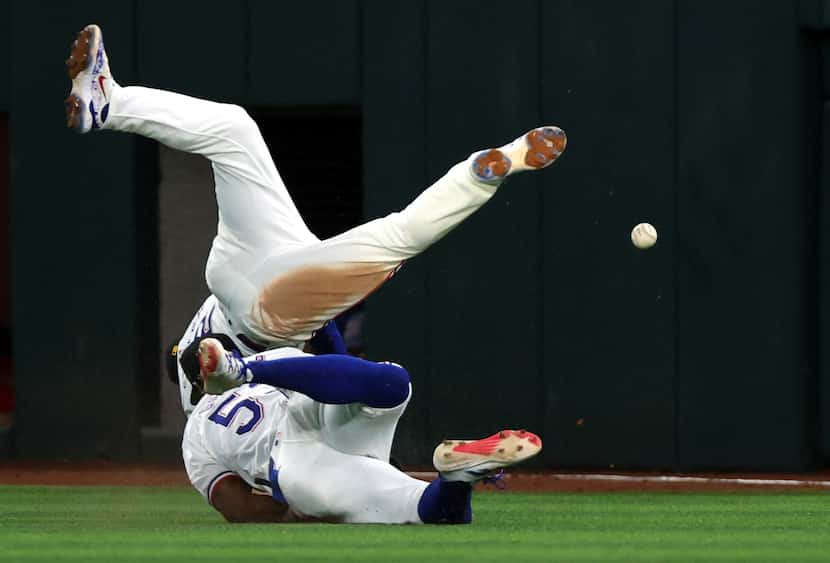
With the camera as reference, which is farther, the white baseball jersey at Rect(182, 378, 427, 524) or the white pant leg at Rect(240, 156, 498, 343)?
the white pant leg at Rect(240, 156, 498, 343)

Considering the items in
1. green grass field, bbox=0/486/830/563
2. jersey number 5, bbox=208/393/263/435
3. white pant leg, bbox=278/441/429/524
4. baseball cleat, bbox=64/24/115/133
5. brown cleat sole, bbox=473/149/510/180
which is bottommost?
green grass field, bbox=0/486/830/563

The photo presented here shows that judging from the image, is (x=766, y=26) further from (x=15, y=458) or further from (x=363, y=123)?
(x=15, y=458)

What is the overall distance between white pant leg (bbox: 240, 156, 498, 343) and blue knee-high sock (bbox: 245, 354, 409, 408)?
0.53 m

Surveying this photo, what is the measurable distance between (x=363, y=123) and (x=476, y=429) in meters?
1.89

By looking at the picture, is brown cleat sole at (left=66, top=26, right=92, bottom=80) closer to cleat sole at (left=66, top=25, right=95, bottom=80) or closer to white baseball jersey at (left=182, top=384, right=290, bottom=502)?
cleat sole at (left=66, top=25, right=95, bottom=80)

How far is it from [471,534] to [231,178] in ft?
5.66

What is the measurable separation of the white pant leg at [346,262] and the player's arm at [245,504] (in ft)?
1.97

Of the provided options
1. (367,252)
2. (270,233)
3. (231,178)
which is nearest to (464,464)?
(367,252)

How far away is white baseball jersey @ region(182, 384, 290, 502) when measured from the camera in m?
6.46

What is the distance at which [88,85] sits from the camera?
6594 mm

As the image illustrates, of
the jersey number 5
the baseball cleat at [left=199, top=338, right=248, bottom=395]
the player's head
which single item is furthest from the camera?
the jersey number 5

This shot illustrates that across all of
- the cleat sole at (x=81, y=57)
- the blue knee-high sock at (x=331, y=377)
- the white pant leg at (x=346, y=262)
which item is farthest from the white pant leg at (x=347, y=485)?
the cleat sole at (x=81, y=57)

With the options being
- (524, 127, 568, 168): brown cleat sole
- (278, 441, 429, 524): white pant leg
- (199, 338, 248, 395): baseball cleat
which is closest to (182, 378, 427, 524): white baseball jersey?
(278, 441, 429, 524): white pant leg

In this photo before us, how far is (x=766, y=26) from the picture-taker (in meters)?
10.4
